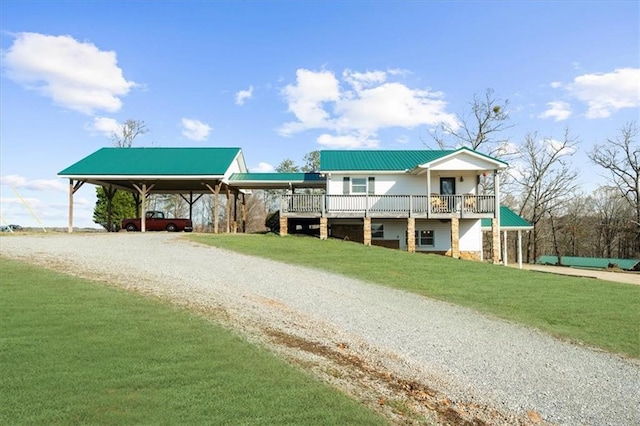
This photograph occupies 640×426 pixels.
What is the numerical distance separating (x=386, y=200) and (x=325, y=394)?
19.9 m

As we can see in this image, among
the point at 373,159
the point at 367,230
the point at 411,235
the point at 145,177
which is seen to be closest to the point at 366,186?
the point at 373,159

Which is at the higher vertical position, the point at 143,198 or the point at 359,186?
the point at 359,186

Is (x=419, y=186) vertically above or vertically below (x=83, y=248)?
above

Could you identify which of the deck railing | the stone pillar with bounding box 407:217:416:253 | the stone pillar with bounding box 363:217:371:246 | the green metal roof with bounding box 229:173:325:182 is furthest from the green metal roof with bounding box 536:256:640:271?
the green metal roof with bounding box 229:173:325:182

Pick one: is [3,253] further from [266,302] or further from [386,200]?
[386,200]

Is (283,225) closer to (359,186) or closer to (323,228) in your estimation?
(323,228)

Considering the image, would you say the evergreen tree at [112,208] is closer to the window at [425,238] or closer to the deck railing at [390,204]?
the deck railing at [390,204]

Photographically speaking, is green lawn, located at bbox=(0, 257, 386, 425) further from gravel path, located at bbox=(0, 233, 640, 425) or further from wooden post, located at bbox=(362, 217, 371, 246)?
wooden post, located at bbox=(362, 217, 371, 246)

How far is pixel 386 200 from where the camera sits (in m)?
24.4

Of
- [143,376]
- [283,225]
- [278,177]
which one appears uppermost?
[278,177]

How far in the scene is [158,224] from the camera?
28953 millimetres

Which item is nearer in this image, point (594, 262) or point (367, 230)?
point (367, 230)

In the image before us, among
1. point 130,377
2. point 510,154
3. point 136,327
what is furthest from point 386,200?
point 510,154

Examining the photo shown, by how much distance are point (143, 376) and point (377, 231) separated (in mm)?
21332
